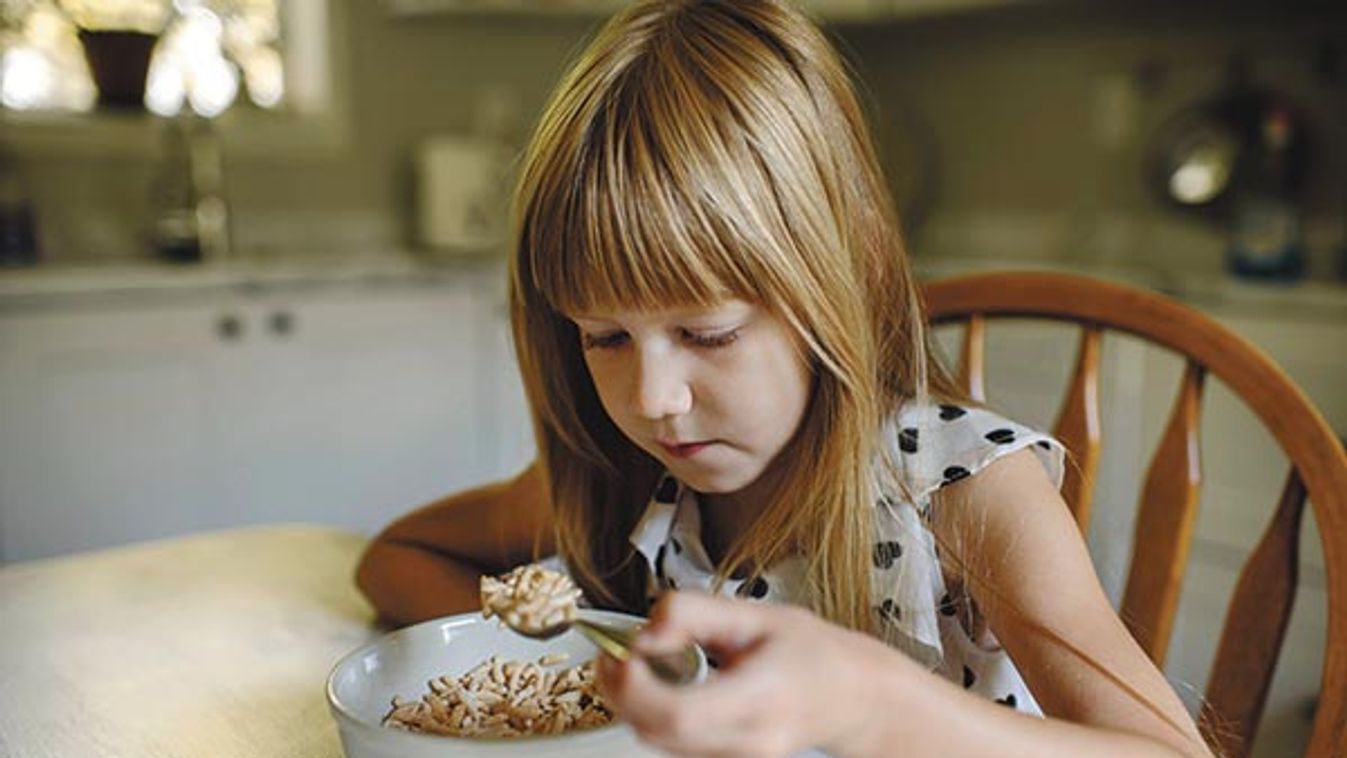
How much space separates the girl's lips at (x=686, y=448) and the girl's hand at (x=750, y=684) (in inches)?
10.4

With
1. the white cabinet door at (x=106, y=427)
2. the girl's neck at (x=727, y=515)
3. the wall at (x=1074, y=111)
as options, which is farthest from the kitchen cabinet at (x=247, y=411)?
the girl's neck at (x=727, y=515)

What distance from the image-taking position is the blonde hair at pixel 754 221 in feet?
2.16

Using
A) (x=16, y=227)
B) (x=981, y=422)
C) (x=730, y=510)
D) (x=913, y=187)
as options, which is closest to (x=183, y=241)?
(x=16, y=227)

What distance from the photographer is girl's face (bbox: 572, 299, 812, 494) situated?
670 mm

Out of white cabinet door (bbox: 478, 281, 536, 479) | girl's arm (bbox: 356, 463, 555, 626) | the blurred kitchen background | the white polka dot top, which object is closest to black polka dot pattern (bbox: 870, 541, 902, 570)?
the white polka dot top

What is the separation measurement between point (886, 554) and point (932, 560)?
0.03 m

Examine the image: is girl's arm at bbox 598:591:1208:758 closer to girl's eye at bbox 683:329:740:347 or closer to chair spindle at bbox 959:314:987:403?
girl's eye at bbox 683:329:740:347

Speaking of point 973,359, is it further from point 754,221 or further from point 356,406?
point 356,406

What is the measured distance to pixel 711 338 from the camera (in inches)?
26.6

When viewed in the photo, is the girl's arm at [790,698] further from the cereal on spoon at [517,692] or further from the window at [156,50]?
the window at [156,50]

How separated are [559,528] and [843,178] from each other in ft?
1.04

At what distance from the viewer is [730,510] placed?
0.87m

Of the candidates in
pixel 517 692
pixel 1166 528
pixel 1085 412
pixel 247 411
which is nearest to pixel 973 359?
pixel 1085 412

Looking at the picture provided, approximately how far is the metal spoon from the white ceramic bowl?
0.11ft
